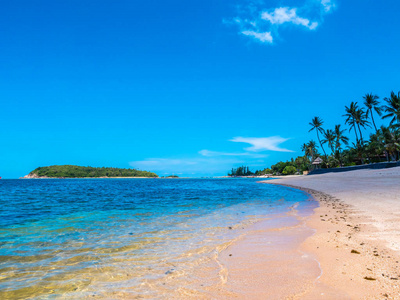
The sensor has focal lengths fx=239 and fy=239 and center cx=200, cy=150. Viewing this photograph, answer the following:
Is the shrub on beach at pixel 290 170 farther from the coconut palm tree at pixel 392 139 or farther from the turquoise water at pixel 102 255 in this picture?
the turquoise water at pixel 102 255

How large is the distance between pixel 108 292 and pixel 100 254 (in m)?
2.47

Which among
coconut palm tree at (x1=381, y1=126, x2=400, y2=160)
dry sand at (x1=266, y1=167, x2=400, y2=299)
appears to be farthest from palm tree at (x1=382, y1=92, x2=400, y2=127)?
dry sand at (x1=266, y1=167, x2=400, y2=299)

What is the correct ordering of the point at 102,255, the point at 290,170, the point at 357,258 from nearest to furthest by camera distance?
the point at 357,258 → the point at 102,255 → the point at 290,170

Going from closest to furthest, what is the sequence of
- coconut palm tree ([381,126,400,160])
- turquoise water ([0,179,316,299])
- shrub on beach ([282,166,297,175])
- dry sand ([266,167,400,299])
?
dry sand ([266,167,400,299])
turquoise water ([0,179,316,299])
coconut palm tree ([381,126,400,160])
shrub on beach ([282,166,297,175])

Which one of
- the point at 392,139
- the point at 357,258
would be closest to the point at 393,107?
the point at 392,139

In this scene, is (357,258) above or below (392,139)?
below

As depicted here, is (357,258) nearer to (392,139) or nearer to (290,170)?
(392,139)

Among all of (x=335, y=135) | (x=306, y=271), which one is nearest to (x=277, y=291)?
(x=306, y=271)

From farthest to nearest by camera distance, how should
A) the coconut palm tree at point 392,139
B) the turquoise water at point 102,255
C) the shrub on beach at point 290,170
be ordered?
the shrub on beach at point 290,170, the coconut palm tree at point 392,139, the turquoise water at point 102,255

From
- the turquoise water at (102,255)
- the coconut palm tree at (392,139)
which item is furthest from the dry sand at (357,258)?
the coconut palm tree at (392,139)

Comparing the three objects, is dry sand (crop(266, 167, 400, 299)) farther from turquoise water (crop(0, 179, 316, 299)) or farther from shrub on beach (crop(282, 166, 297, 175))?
shrub on beach (crop(282, 166, 297, 175))

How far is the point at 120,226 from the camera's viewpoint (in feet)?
33.3

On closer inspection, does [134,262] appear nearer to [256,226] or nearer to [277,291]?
[277,291]

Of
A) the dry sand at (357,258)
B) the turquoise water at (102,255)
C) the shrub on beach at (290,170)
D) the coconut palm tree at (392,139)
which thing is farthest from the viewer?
the shrub on beach at (290,170)
